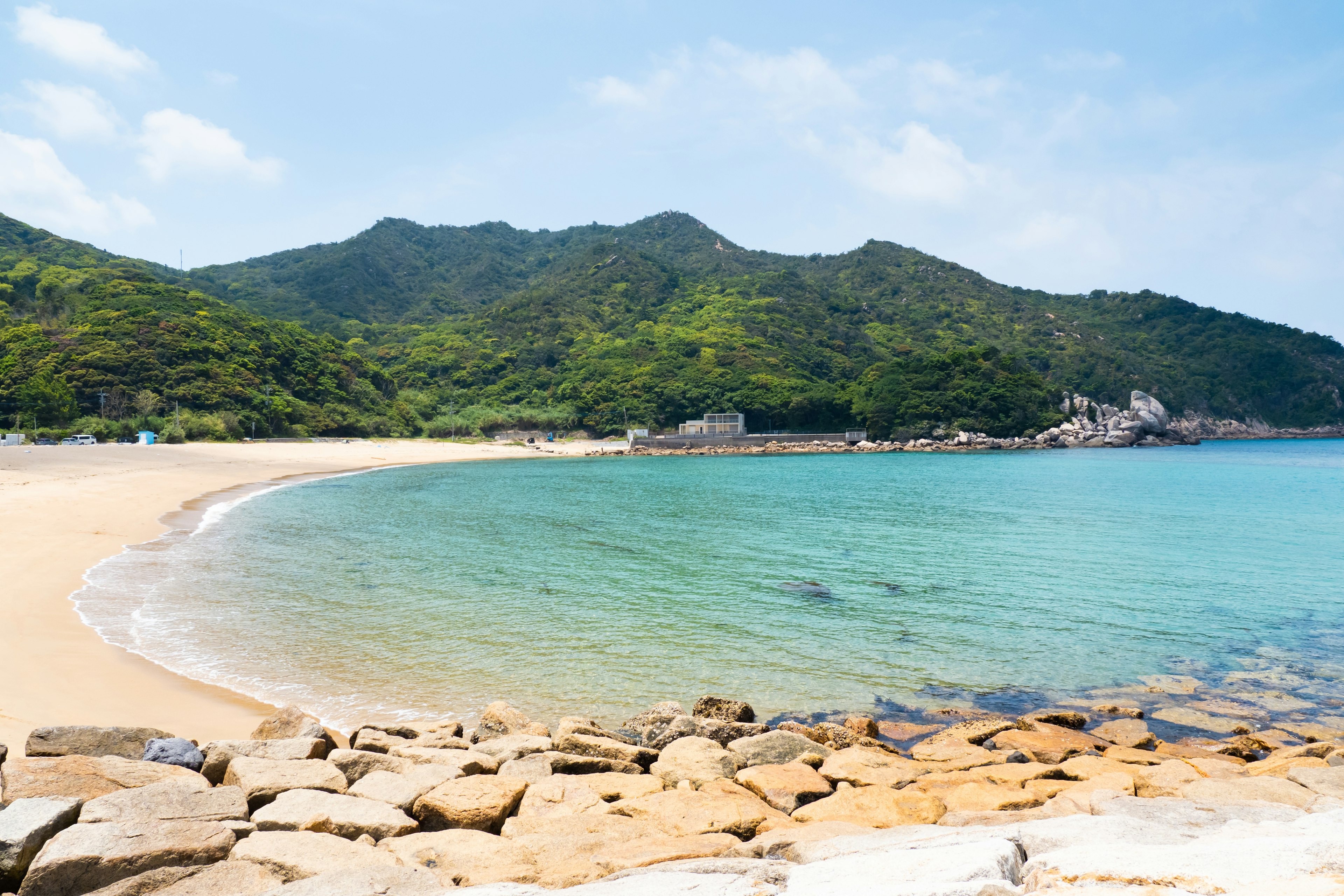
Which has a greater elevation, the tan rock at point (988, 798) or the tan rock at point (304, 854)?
the tan rock at point (304, 854)

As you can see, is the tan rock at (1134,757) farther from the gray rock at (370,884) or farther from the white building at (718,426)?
the white building at (718,426)

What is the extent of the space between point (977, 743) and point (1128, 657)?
5.23 m

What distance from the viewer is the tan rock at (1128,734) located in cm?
798

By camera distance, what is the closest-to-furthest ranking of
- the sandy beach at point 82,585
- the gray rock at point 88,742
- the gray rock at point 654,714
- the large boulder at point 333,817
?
the large boulder at point 333,817 → the gray rock at point 88,742 → the sandy beach at point 82,585 → the gray rock at point 654,714

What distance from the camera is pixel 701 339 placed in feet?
408

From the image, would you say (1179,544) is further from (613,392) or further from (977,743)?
(613,392)

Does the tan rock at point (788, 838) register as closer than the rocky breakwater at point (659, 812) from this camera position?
No

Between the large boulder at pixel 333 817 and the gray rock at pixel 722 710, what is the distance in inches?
155

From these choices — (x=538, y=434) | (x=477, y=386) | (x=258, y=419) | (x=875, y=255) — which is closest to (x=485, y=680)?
(x=258, y=419)

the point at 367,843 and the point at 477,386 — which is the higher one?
the point at 477,386

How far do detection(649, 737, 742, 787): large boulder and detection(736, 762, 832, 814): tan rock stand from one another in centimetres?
20

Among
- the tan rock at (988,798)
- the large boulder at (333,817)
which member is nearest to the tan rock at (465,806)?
Answer: the large boulder at (333,817)

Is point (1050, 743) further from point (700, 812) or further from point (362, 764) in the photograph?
point (362, 764)

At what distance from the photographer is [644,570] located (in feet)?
57.4
